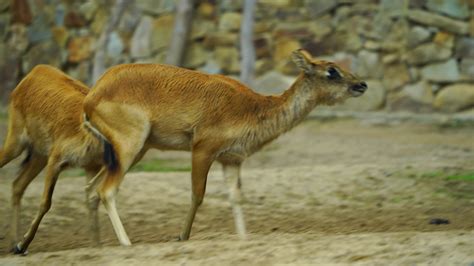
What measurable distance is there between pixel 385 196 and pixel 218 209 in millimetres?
1749

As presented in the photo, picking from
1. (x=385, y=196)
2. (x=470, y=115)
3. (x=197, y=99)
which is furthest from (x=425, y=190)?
(x=470, y=115)

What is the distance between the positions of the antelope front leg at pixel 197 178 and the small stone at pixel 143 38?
357 inches

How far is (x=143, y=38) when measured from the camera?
57.8ft

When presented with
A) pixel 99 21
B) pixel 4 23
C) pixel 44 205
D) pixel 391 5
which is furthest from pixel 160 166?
pixel 4 23

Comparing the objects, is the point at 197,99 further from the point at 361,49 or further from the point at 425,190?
the point at 361,49

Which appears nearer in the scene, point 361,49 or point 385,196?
point 385,196

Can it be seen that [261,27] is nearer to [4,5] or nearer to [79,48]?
[79,48]

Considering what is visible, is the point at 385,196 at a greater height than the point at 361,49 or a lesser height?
→ lesser

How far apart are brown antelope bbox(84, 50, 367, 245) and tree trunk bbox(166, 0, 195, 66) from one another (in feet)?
25.3

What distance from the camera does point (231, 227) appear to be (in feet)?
31.9

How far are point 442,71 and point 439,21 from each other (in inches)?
29.5

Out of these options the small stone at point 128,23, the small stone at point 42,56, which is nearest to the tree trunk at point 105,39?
the small stone at point 128,23

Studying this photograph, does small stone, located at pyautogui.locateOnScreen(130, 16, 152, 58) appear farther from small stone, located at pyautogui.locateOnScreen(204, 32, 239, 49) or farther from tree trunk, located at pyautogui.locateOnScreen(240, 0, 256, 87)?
tree trunk, located at pyautogui.locateOnScreen(240, 0, 256, 87)

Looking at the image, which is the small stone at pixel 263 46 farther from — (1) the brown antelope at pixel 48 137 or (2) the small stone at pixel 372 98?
(1) the brown antelope at pixel 48 137
